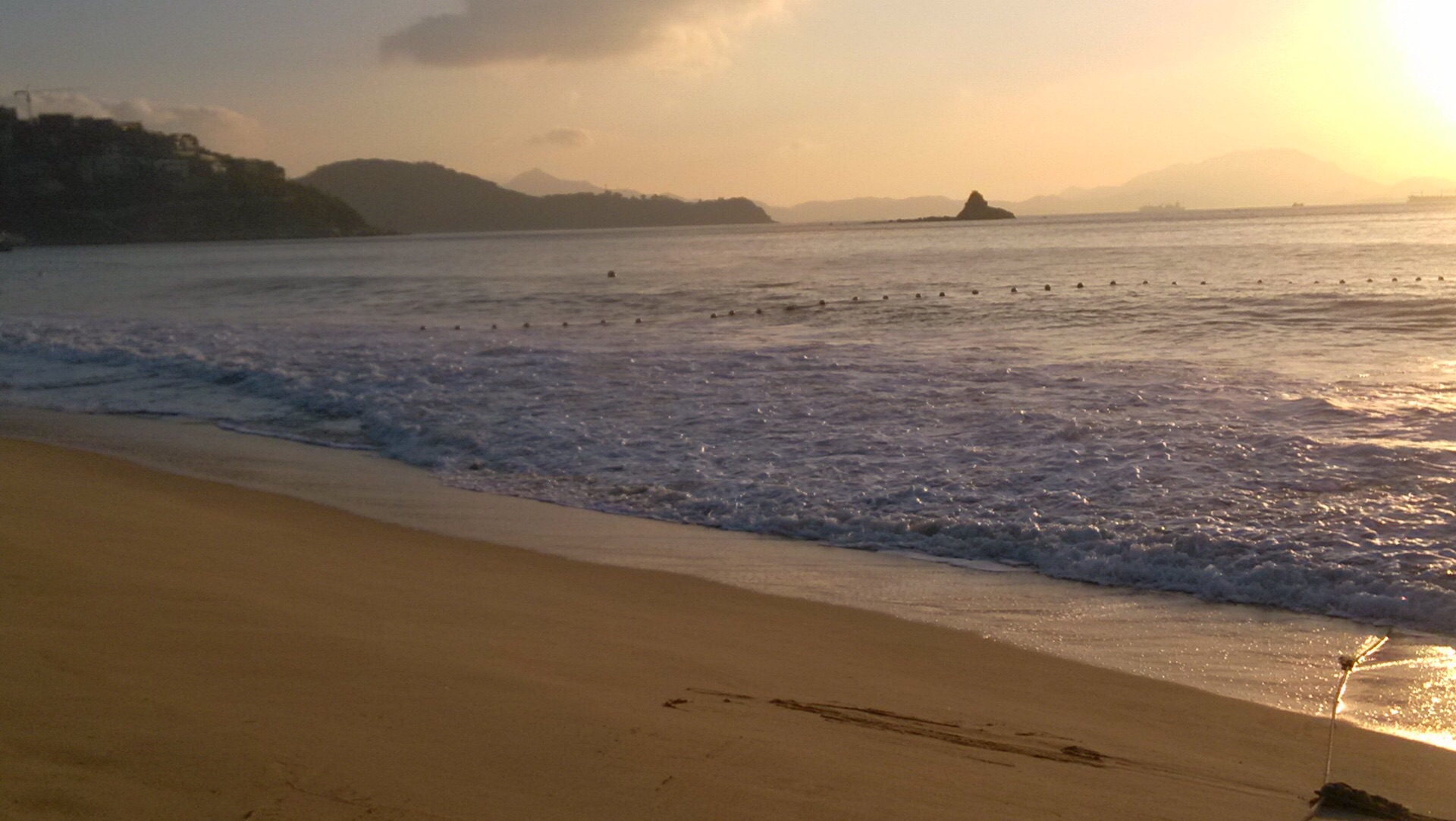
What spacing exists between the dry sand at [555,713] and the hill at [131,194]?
468ft

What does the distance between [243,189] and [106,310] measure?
12847cm

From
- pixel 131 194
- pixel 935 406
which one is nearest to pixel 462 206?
pixel 131 194

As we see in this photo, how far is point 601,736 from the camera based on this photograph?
3635mm

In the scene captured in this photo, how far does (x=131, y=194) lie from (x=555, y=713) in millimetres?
155183

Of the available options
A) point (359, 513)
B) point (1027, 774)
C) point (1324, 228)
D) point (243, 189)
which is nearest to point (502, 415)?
point (359, 513)

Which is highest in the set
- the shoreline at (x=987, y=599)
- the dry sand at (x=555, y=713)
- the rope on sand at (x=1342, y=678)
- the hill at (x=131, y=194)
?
the hill at (x=131, y=194)

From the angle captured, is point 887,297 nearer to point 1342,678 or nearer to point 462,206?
point 1342,678

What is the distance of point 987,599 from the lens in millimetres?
6273

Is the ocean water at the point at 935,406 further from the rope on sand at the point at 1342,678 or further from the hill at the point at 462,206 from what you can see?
the hill at the point at 462,206

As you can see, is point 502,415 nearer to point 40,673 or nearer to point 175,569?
point 175,569

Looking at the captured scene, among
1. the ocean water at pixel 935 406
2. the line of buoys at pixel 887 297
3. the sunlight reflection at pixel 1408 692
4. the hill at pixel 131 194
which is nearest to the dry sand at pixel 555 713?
the sunlight reflection at pixel 1408 692

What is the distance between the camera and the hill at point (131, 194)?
127875mm

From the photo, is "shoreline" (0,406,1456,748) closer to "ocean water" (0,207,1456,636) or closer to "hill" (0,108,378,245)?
"ocean water" (0,207,1456,636)

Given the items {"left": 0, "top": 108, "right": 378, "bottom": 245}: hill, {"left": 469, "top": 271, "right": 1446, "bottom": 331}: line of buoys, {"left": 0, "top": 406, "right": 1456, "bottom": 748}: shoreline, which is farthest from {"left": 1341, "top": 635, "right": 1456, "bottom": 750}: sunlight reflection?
{"left": 0, "top": 108, "right": 378, "bottom": 245}: hill
